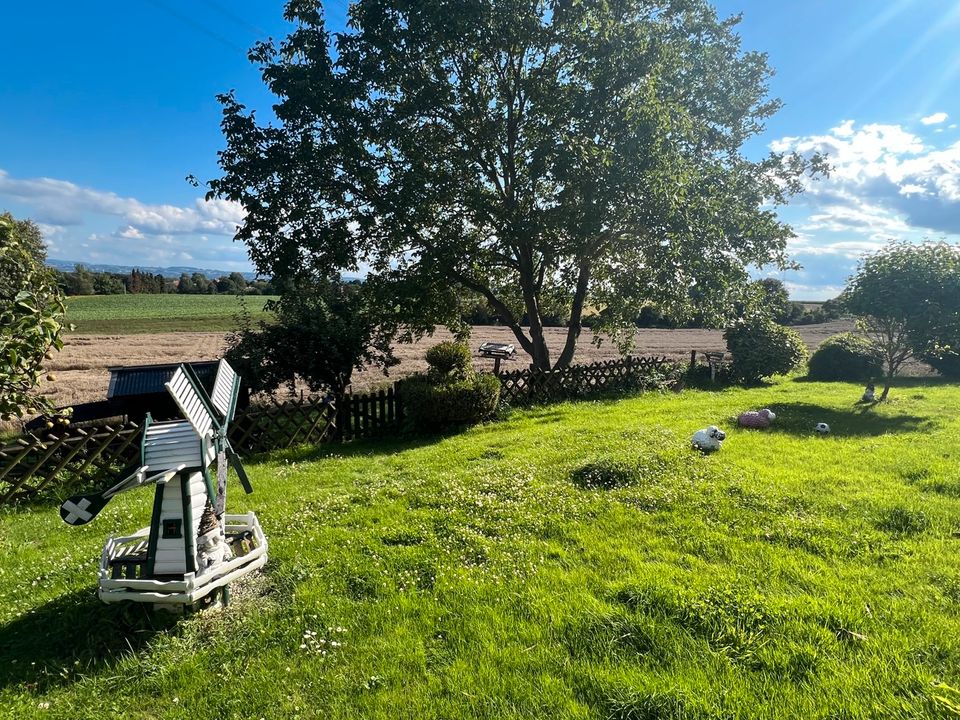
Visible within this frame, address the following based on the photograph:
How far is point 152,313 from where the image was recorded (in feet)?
193

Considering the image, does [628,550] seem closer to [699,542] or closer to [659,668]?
[699,542]

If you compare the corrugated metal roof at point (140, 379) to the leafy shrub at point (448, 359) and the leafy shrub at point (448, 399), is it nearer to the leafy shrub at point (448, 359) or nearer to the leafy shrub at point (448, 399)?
the leafy shrub at point (448, 399)

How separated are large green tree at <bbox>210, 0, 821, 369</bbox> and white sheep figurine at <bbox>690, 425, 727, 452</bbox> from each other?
22.3 ft

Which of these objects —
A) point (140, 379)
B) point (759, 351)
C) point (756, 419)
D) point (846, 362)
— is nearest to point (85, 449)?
point (140, 379)

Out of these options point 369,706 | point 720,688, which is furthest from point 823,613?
point 369,706

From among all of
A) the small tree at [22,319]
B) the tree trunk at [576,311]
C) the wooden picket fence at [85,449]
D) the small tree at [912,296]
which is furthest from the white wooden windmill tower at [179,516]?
the small tree at [912,296]

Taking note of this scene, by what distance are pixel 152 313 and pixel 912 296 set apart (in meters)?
68.7

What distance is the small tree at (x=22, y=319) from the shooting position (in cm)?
558

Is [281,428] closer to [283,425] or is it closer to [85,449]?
[283,425]

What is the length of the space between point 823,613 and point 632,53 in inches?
602

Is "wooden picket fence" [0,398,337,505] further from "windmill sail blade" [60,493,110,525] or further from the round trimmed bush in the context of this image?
the round trimmed bush

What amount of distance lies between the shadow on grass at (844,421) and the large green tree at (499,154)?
438cm

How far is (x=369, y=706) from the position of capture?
3.61m

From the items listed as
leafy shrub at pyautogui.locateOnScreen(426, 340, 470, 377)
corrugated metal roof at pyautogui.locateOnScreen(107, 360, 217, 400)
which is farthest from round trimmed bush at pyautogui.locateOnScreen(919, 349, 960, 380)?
corrugated metal roof at pyautogui.locateOnScreen(107, 360, 217, 400)
